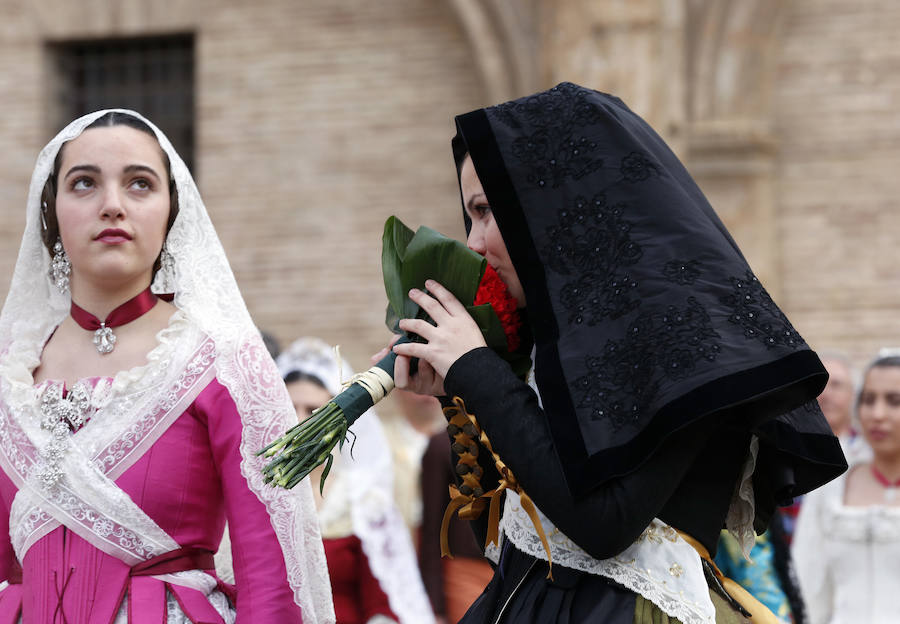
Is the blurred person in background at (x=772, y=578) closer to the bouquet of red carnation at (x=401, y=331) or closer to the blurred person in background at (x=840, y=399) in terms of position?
the blurred person in background at (x=840, y=399)

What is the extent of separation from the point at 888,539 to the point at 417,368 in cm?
369

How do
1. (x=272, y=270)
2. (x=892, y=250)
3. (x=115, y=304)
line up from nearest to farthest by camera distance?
(x=115, y=304)
(x=892, y=250)
(x=272, y=270)

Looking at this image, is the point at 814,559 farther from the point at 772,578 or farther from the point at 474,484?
the point at 474,484

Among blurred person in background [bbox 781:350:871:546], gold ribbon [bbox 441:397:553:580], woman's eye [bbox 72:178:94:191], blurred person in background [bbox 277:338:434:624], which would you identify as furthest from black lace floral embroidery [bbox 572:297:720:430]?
blurred person in background [bbox 781:350:871:546]

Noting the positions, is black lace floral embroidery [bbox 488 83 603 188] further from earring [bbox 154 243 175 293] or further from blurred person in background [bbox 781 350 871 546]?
blurred person in background [bbox 781 350 871 546]

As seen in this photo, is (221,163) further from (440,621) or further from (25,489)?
(25,489)

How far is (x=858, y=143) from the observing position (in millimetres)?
9039

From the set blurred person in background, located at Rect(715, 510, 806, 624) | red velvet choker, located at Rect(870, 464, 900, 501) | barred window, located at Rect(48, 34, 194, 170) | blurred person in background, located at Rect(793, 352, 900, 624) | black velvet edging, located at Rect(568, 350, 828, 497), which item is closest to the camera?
black velvet edging, located at Rect(568, 350, 828, 497)

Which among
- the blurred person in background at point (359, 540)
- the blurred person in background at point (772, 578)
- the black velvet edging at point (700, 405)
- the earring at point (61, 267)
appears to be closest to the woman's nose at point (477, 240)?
the black velvet edging at point (700, 405)

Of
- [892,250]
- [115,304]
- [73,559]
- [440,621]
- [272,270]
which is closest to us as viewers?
[73,559]

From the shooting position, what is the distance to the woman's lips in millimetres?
2770

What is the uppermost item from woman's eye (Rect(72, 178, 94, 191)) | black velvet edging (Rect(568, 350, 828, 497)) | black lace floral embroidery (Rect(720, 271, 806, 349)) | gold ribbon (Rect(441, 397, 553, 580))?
woman's eye (Rect(72, 178, 94, 191))

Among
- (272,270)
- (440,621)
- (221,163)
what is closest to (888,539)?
(440,621)

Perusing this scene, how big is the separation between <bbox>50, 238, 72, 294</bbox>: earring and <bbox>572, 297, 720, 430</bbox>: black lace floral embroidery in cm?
132
